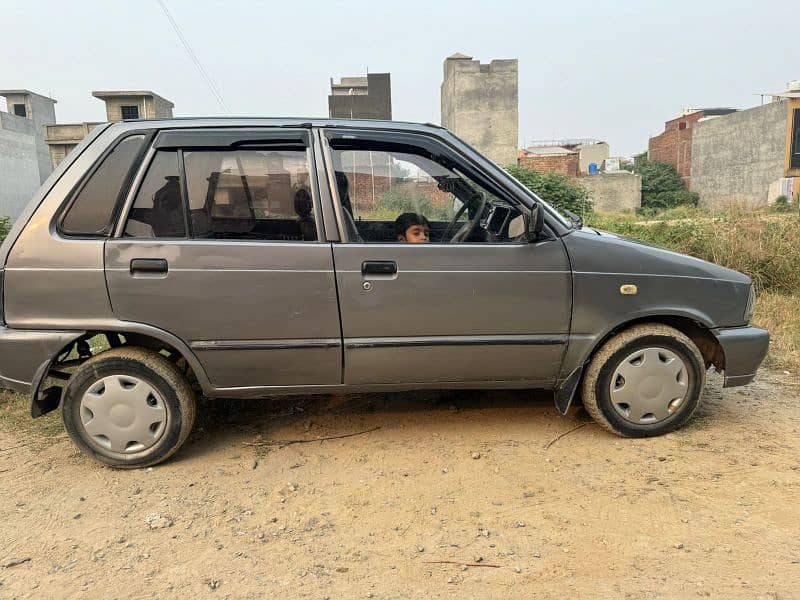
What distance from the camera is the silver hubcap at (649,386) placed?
3387mm

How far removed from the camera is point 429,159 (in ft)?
10.9

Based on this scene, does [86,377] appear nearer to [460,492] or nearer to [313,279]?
[313,279]

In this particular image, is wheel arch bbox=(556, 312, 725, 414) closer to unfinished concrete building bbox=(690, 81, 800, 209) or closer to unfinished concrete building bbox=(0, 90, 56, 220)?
unfinished concrete building bbox=(690, 81, 800, 209)

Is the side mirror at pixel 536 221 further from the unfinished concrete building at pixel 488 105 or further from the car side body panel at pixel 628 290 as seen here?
the unfinished concrete building at pixel 488 105

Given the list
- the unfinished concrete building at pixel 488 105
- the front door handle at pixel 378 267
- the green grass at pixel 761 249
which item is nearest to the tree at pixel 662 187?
the unfinished concrete building at pixel 488 105

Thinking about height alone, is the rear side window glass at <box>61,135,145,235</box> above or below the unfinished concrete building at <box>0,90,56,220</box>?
below

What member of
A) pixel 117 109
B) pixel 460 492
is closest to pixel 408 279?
pixel 460 492

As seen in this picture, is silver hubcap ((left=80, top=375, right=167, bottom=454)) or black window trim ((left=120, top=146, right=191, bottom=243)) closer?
black window trim ((left=120, top=146, right=191, bottom=243))

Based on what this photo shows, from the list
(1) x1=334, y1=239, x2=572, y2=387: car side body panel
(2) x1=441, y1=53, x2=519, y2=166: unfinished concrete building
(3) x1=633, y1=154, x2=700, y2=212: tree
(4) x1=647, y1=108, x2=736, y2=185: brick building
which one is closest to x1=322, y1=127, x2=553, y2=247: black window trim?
(1) x1=334, y1=239, x2=572, y2=387: car side body panel

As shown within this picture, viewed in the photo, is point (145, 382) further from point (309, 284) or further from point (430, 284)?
point (430, 284)

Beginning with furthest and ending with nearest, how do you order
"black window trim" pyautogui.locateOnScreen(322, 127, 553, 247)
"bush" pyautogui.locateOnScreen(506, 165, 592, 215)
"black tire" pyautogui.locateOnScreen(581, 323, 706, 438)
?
1. "bush" pyautogui.locateOnScreen(506, 165, 592, 215)
2. "black tire" pyautogui.locateOnScreen(581, 323, 706, 438)
3. "black window trim" pyautogui.locateOnScreen(322, 127, 553, 247)

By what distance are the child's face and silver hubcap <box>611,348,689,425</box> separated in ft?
4.54

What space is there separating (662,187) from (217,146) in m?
46.1

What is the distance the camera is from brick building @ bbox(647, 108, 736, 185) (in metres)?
43.8
